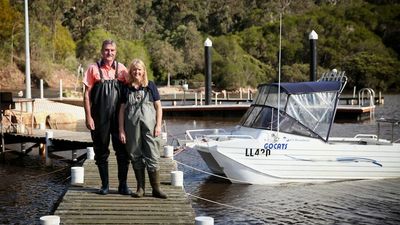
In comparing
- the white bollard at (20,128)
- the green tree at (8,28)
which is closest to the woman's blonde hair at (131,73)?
the white bollard at (20,128)

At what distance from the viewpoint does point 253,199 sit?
15016 millimetres

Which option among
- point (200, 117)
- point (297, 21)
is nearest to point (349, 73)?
point (297, 21)

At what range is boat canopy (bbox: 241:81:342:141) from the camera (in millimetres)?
16953

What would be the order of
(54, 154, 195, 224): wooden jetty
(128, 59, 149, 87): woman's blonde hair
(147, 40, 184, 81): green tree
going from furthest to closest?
(147, 40, 184, 81): green tree < (128, 59, 149, 87): woman's blonde hair < (54, 154, 195, 224): wooden jetty

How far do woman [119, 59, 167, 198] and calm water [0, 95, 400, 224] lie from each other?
3605mm

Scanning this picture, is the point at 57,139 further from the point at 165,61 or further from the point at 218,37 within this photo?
the point at 218,37

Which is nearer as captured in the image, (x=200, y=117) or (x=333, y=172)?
(x=333, y=172)

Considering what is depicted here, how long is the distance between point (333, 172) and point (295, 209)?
338 cm

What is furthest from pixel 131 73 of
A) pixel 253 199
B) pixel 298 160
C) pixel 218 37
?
pixel 218 37

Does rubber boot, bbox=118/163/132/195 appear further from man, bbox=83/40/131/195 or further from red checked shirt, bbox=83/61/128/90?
red checked shirt, bbox=83/61/128/90

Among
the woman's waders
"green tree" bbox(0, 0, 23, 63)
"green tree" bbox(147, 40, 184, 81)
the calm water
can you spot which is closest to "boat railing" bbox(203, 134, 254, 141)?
the calm water

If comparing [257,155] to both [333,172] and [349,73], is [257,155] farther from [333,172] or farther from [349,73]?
[349,73]

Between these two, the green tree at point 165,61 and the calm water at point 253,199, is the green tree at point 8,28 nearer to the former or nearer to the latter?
the green tree at point 165,61

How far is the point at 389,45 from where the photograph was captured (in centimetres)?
10625
